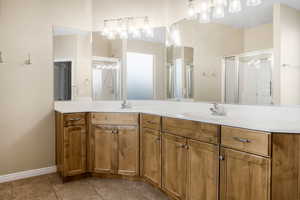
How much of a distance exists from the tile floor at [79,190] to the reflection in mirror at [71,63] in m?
1.11

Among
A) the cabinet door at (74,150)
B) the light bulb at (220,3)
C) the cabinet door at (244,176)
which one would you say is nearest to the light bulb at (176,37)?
the light bulb at (220,3)

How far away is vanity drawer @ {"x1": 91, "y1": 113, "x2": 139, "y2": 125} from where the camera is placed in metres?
2.72

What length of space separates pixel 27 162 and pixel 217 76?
101 inches

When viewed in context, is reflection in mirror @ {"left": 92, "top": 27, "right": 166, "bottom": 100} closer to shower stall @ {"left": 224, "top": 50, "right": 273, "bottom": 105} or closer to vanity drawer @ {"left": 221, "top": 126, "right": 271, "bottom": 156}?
shower stall @ {"left": 224, "top": 50, "right": 273, "bottom": 105}

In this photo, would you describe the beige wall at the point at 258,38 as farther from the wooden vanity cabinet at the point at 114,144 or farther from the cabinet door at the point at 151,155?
the wooden vanity cabinet at the point at 114,144

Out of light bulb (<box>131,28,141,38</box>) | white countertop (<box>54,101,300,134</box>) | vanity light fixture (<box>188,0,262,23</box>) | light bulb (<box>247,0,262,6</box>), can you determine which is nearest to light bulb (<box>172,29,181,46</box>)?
vanity light fixture (<box>188,0,262,23</box>)

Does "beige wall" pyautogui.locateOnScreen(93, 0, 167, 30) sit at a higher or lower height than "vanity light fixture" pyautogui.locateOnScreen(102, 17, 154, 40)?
higher

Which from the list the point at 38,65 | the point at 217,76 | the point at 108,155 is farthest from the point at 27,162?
the point at 217,76

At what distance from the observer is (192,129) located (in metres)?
1.96

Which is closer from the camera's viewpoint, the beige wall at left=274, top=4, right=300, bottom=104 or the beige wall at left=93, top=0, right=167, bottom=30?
the beige wall at left=274, top=4, right=300, bottom=104

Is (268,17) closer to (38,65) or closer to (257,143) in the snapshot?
(257,143)

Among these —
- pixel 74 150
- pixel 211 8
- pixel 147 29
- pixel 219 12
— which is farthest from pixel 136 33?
pixel 74 150

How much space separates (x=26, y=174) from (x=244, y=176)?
2.64m

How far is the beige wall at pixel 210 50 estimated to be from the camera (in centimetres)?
231
